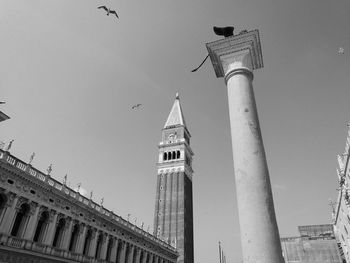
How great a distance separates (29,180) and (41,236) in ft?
13.3

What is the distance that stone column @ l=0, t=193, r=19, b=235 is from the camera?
16.8 m

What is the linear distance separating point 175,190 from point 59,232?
33591mm

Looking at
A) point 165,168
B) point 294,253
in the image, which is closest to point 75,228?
point 165,168

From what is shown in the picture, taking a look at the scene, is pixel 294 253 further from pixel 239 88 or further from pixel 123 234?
pixel 239 88

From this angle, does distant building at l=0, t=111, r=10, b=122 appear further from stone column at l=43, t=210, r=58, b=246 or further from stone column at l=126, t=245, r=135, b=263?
stone column at l=126, t=245, r=135, b=263

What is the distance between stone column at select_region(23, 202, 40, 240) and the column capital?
56.5ft

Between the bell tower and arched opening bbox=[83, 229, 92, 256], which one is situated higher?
the bell tower

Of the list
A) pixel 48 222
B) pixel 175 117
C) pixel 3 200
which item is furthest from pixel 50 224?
pixel 175 117

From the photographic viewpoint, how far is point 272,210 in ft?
16.9

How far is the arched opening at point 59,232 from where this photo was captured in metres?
20.7

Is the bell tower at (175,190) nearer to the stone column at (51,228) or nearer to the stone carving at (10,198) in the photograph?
the stone column at (51,228)

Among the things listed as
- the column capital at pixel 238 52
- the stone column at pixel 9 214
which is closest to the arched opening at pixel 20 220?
the stone column at pixel 9 214

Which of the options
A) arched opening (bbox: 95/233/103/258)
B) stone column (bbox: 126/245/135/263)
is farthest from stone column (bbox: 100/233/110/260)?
stone column (bbox: 126/245/135/263)

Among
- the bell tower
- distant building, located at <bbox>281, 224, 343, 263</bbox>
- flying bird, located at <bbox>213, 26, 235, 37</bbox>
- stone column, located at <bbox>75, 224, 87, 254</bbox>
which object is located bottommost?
stone column, located at <bbox>75, 224, 87, 254</bbox>
